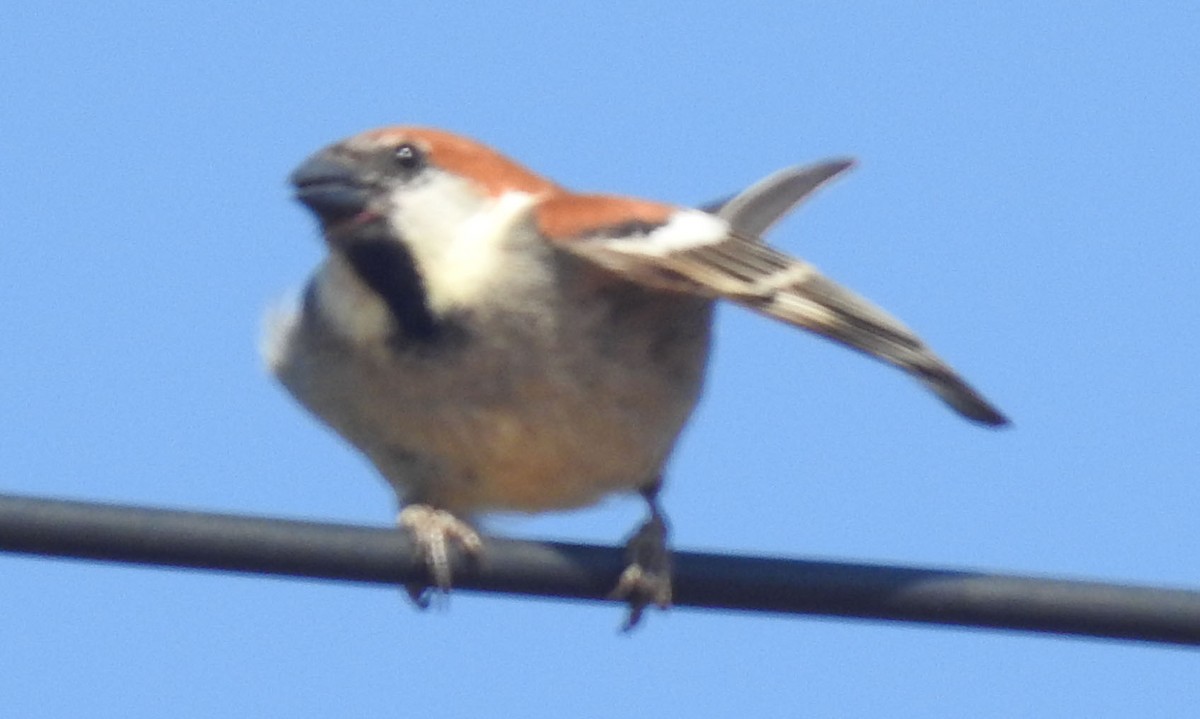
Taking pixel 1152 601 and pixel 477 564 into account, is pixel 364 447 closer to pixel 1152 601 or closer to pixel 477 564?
pixel 477 564

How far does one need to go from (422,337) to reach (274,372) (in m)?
0.69

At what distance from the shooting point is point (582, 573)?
168 inches

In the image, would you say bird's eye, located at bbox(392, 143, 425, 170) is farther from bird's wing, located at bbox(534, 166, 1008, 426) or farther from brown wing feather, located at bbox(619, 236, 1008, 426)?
brown wing feather, located at bbox(619, 236, 1008, 426)

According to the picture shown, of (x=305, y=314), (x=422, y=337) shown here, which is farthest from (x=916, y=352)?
(x=305, y=314)

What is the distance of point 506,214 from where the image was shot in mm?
5898

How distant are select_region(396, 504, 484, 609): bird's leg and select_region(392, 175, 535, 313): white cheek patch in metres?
0.59

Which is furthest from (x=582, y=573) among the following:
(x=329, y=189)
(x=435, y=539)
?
(x=329, y=189)

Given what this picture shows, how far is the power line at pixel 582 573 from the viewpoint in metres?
3.59

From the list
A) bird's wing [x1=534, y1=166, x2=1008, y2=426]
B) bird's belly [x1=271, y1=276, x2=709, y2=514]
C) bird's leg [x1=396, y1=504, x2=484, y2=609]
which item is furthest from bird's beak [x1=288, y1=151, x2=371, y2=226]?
bird's leg [x1=396, y1=504, x2=484, y2=609]

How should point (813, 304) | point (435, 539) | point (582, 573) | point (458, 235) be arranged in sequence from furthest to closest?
point (458, 235)
point (813, 304)
point (435, 539)
point (582, 573)

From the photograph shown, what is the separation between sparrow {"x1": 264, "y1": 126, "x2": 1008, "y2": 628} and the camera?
567 centimetres

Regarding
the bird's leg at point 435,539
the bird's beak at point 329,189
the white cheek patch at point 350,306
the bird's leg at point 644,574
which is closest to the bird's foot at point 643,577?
the bird's leg at point 644,574

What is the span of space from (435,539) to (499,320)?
0.65 metres

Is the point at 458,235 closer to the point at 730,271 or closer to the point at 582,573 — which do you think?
the point at 730,271
